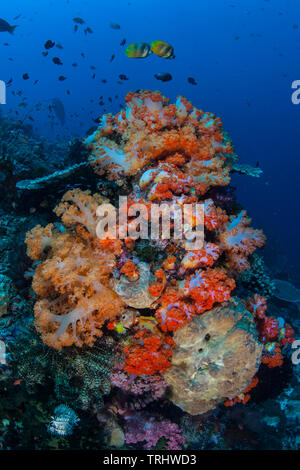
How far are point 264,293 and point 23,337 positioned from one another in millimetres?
4337

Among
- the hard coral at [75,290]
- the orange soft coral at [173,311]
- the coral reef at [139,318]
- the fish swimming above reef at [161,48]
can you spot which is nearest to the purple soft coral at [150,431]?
the coral reef at [139,318]

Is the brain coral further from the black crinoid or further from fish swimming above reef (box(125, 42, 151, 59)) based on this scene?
fish swimming above reef (box(125, 42, 151, 59))

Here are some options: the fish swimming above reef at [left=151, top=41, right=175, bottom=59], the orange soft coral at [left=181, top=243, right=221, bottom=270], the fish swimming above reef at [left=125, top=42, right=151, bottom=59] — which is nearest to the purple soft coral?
the orange soft coral at [left=181, top=243, right=221, bottom=270]

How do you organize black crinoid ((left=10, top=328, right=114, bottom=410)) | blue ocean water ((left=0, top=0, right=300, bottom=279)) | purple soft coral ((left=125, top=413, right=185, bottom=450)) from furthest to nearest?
→ 1. blue ocean water ((left=0, top=0, right=300, bottom=279))
2. purple soft coral ((left=125, top=413, right=185, bottom=450))
3. black crinoid ((left=10, top=328, right=114, bottom=410))

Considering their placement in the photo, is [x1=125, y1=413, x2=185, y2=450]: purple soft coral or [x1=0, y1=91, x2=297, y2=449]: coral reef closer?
[x1=0, y1=91, x2=297, y2=449]: coral reef

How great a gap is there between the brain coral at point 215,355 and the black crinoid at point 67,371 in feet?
3.09

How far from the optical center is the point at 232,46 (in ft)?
346

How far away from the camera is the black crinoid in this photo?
3.34 meters

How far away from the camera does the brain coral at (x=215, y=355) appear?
323 centimetres

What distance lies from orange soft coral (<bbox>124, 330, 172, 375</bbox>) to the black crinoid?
1.20ft

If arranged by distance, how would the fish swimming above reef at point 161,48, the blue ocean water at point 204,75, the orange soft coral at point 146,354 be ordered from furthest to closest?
the blue ocean water at point 204,75
the fish swimming above reef at point 161,48
the orange soft coral at point 146,354

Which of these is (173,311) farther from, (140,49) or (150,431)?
(140,49)

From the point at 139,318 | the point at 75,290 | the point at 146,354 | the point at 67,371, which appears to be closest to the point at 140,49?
the point at 75,290

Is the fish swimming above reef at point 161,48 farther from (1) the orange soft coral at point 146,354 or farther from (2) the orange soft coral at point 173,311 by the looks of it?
(1) the orange soft coral at point 146,354
